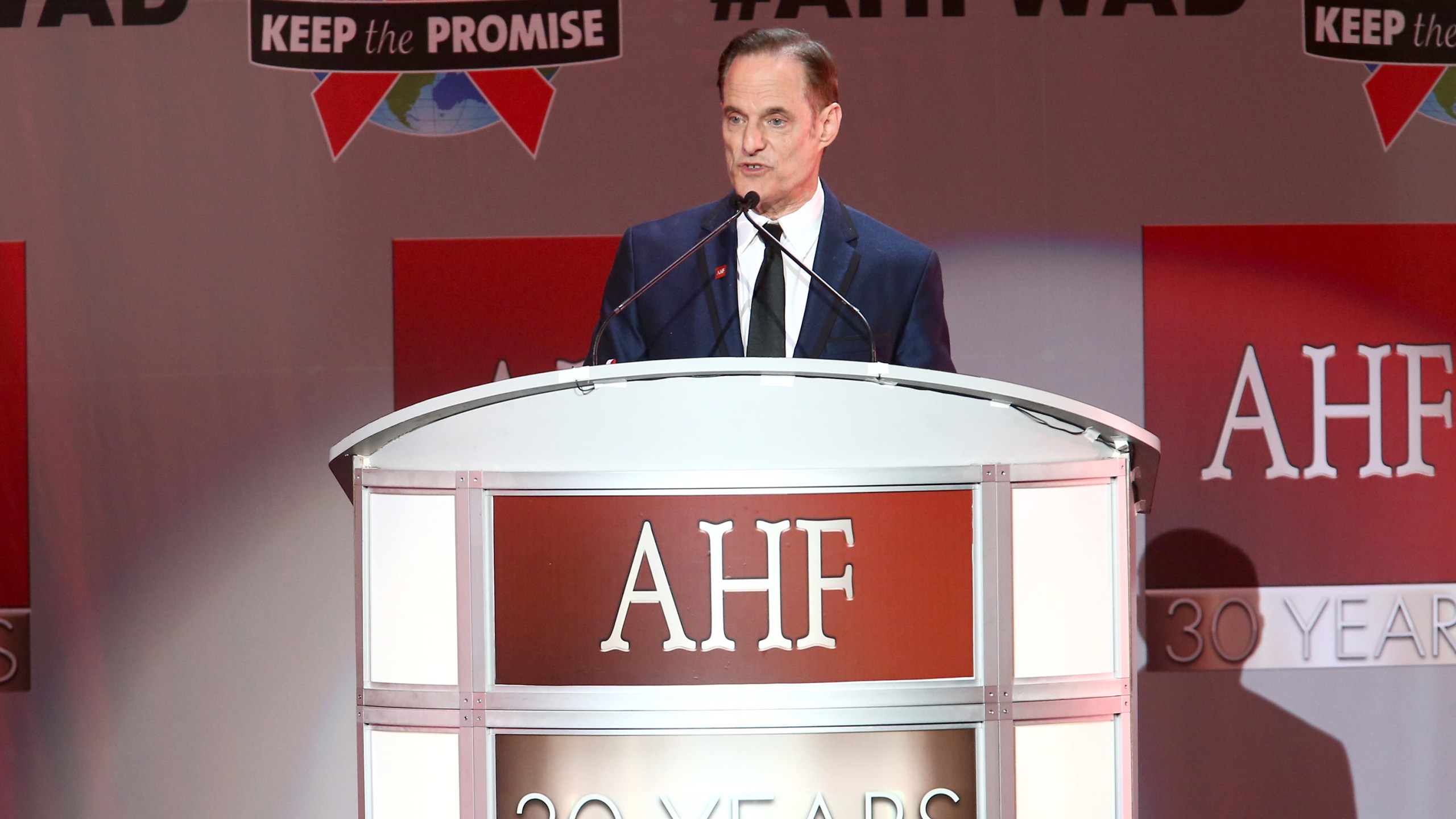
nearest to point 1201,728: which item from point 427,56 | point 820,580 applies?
point 820,580

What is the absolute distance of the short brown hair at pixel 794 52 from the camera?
2076mm

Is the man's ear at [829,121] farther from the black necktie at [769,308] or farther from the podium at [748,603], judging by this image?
the podium at [748,603]

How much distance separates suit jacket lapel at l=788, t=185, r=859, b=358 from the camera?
1979 mm

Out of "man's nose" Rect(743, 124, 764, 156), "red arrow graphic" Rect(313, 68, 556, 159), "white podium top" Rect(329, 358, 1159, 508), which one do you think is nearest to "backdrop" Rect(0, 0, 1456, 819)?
"red arrow graphic" Rect(313, 68, 556, 159)

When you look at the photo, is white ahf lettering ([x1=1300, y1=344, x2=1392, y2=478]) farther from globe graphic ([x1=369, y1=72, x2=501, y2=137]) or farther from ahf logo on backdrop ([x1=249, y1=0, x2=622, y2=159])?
globe graphic ([x1=369, y1=72, x2=501, y2=137])

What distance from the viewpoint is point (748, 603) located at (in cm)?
125

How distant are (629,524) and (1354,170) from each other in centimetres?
256

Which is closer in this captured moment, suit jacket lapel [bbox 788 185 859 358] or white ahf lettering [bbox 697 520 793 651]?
white ahf lettering [bbox 697 520 793 651]

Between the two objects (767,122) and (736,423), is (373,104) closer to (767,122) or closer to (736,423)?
(767,122)

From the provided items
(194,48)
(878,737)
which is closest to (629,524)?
(878,737)

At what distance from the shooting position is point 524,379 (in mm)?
1309

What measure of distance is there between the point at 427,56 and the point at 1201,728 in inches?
101

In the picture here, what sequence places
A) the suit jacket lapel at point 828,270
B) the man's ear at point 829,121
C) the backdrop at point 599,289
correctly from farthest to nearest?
the backdrop at point 599,289
the man's ear at point 829,121
the suit jacket lapel at point 828,270

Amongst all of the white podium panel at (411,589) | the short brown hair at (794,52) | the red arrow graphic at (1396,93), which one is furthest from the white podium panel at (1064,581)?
the red arrow graphic at (1396,93)
